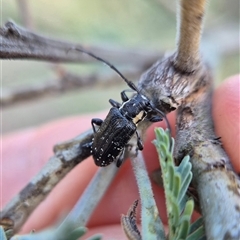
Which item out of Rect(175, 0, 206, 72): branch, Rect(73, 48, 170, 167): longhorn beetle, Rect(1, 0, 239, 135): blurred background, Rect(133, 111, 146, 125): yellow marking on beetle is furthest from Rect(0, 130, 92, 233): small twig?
Rect(1, 0, 239, 135): blurred background

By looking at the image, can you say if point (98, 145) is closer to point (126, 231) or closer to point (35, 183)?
point (35, 183)

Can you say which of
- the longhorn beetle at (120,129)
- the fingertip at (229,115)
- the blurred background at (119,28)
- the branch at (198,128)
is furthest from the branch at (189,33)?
the blurred background at (119,28)

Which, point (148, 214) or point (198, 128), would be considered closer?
point (148, 214)

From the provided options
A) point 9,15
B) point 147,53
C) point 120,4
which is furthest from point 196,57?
point 120,4

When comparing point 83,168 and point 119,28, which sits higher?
point 119,28

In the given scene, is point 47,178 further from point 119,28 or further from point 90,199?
point 119,28

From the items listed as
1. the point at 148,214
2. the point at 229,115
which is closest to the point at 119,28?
the point at 229,115

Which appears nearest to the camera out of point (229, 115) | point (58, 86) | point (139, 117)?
point (139, 117)
